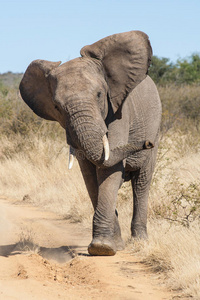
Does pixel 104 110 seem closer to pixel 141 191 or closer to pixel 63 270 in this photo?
pixel 63 270

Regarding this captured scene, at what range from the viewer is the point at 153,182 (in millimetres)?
9195

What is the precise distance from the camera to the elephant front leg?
564 centimetres

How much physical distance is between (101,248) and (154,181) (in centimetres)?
349

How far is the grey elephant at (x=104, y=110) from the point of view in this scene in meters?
5.09

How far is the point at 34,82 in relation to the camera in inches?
250

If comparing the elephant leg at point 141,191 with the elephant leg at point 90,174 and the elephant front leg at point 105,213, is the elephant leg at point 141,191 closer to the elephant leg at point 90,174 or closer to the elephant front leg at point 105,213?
the elephant leg at point 90,174

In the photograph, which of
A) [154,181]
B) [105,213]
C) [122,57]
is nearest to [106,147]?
[105,213]

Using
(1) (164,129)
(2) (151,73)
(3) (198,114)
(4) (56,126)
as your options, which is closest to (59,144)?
(4) (56,126)

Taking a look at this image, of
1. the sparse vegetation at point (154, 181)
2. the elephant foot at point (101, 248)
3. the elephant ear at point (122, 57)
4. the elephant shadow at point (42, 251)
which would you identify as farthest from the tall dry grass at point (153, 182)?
the elephant ear at point (122, 57)

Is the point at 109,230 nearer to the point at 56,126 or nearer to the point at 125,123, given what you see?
the point at 125,123

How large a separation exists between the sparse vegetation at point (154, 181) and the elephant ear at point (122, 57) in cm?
159

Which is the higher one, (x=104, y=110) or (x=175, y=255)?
(x=104, y=110)

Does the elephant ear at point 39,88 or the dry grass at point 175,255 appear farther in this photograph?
the elephant ear at point 39,88

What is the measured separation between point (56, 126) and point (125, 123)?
8336mm
